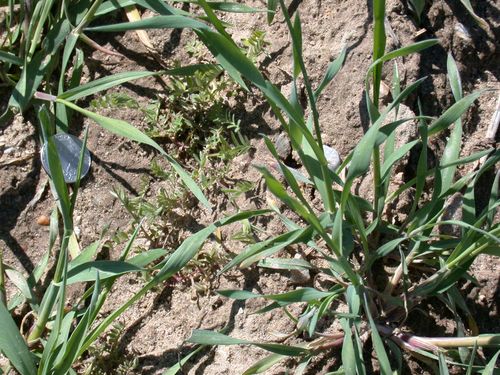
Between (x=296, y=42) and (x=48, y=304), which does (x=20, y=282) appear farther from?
(x=296, y=42)

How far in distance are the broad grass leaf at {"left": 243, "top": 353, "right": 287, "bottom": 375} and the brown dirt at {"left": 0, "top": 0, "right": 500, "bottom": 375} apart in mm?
75

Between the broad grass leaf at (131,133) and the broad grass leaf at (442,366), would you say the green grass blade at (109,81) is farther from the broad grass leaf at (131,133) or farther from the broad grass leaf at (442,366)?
the broad grass leaf at (442,366)

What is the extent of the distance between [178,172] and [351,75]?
522 millimetres

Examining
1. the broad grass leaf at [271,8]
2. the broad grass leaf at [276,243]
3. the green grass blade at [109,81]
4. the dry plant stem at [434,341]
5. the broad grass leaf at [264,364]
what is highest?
the broad grass leaf at [271,8]

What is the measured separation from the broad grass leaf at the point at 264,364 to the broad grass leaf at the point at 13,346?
483 millimetres

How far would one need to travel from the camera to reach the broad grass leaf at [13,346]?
5.17ft

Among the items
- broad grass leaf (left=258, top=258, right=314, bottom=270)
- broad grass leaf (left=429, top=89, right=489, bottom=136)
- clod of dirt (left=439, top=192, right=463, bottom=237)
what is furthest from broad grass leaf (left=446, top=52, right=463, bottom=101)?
broad grass leaf (left=258, top=258, right=314, bottom=270)

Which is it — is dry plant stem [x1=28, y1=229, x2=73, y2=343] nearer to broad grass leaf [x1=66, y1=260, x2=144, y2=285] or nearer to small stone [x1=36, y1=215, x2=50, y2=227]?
broad grass leaf [x1=66, y1=260, x2=144, y2=285]

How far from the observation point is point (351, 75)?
1974mm

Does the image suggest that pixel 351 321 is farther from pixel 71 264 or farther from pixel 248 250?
pixel 71 264

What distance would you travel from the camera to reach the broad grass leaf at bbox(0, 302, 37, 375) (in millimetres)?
1575

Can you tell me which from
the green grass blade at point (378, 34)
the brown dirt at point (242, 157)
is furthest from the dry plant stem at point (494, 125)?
the green grass blade at point (378, 34)

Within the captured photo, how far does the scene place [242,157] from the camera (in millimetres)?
1994

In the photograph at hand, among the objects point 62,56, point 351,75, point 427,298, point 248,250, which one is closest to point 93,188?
point 62,56
